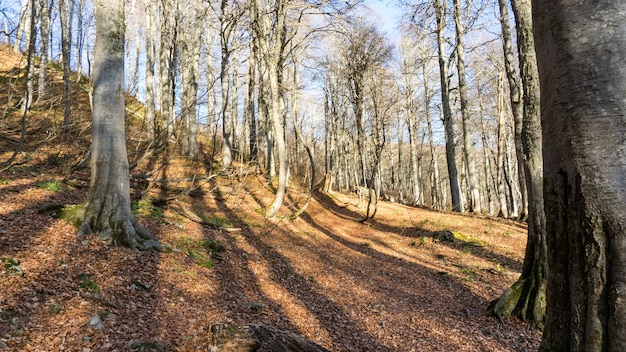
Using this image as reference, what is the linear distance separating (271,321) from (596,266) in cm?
364

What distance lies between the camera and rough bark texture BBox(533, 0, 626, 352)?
1.67 meters

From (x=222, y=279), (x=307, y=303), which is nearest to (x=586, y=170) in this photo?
(x=307, y=303)

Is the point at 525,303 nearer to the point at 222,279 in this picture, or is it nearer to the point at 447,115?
the point at 222,279

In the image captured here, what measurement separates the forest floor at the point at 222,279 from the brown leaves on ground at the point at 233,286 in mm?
21

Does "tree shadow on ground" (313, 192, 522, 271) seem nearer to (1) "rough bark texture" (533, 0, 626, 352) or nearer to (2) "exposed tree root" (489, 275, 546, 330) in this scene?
(2) "exposed tree root" (489, 275, 546, 330)

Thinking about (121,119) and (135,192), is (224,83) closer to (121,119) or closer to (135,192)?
(135,192)

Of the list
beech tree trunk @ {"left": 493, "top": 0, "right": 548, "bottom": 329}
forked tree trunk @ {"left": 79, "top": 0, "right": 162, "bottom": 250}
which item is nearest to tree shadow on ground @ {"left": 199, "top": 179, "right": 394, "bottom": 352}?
forked tree trunk @ {"left": 79, "top": 0, "right": 162, "bottom": 250}

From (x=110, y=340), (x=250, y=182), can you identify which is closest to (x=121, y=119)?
(x=110, y=340)

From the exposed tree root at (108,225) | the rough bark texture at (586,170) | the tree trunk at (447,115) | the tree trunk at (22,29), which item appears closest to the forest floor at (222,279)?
the exposed tree root at (108,225)

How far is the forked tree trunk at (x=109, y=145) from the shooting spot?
203 inches

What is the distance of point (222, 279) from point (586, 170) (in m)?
5.12

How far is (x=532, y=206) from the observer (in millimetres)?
5348

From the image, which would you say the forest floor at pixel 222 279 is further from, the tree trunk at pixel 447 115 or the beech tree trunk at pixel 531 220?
the tree trunk at pixel 447 115

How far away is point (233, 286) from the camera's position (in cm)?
548
